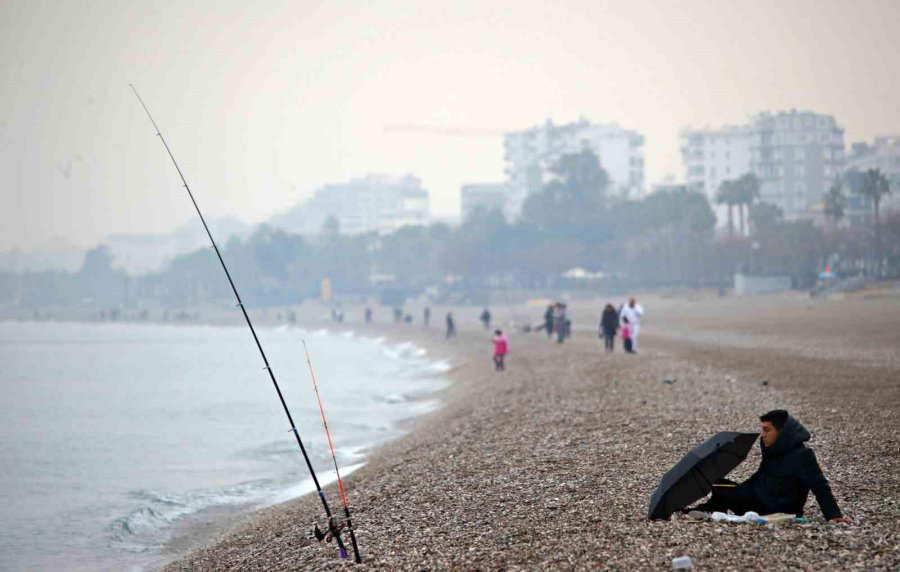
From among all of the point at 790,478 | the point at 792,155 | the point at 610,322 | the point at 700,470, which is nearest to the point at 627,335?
the point at 610,322

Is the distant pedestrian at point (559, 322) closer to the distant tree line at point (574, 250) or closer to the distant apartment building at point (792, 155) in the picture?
the distant tree line at point (574, 250)

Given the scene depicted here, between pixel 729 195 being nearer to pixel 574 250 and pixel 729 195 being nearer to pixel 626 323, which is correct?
pixel 574 250

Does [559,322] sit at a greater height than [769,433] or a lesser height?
lesser

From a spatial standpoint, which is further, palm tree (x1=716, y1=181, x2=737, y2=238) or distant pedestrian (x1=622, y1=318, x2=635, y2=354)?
palm tree (x1=716, y1=181, x2=737, y2=238)

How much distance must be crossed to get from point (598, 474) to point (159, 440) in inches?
729

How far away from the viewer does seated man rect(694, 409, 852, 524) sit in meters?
7.13

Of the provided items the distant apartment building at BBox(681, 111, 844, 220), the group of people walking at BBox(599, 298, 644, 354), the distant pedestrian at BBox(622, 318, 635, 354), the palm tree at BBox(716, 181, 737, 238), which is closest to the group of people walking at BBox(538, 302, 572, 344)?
the group of people walking at BBox(599, 298, 644, 354)

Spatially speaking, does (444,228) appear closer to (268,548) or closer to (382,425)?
(382,425)

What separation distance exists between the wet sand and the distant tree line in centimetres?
5488

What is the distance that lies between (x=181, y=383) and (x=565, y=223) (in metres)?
70.1

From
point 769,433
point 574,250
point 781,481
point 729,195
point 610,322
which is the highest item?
point 729,195

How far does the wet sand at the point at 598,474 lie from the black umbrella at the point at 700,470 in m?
0.17

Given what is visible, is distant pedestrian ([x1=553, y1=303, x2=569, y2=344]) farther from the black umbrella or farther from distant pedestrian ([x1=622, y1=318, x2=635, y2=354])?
the black umbrella

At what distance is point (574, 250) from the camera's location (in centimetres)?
10375
